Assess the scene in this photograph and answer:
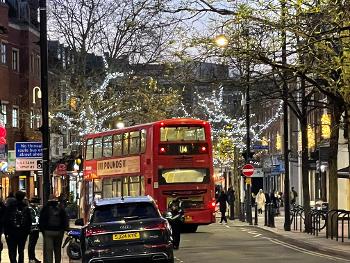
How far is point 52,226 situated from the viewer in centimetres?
1848

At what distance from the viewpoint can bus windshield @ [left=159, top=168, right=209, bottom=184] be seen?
32.1m

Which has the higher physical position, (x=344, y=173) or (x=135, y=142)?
(x=135, y=142)

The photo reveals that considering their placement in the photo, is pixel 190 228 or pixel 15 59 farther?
pixel 15 59

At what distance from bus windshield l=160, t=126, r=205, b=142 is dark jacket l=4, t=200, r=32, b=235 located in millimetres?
13532

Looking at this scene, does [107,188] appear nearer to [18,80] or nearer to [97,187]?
[97,187]

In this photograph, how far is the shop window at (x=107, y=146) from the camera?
116ft

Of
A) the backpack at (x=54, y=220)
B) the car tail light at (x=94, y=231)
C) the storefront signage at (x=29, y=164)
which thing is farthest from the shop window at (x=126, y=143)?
the car tail light at (x=94, y=231)

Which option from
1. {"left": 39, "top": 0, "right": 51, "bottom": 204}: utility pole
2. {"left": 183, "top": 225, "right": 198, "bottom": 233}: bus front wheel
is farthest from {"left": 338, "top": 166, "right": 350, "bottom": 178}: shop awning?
{"left": 39, "top": 0, "right": 51, "bottom": 204}: utility pole

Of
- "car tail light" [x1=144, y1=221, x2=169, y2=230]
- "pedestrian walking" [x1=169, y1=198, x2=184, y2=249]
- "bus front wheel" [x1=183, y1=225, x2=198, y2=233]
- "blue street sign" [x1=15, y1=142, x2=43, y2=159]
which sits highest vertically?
"blue street sign" [x1=15, y1=142, x2=43, y2=159]

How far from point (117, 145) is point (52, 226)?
641 inches

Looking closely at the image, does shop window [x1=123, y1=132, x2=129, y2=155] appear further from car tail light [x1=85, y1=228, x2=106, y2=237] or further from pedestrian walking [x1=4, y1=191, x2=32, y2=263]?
car tail light [x1=85, y1=228, x2=106, y2=237]

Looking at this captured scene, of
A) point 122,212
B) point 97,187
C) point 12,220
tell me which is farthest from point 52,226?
point 97,187

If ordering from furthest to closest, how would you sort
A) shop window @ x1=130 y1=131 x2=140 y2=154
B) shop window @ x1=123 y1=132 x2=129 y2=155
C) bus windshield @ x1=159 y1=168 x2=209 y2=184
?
shop window @ x1=123 y1=132 x2=129 y2=155 → shop window @ x1=130 y1=131 x2=140 y2=154 → bus windshield @ x1=159 y1=168 x2=209 y2=184

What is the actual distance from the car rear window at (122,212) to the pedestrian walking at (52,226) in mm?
1845
